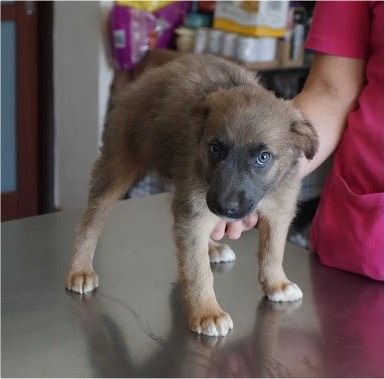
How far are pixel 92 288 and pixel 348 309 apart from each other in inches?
17.7

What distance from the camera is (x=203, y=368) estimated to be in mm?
1148

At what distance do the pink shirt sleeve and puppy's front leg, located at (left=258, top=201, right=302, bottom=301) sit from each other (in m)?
0.36

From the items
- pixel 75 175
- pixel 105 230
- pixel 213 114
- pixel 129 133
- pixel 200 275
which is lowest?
pixel 75 175

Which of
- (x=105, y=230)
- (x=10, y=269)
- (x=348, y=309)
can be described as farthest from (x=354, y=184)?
(x=10, y=269)

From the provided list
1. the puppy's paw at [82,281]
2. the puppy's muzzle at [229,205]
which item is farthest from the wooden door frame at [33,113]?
the puppy's muzzle at [229,205]

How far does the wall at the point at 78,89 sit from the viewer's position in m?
3.45

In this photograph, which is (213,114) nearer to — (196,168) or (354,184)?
(196,168)

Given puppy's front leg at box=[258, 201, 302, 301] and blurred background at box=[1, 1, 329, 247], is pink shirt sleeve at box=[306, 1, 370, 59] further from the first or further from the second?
blurred background at box=[1, 1, 329, 247]

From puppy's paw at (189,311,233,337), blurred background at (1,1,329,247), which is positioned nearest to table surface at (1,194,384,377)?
puppy's paw at (189,311,233,337)

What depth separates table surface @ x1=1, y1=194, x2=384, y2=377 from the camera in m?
1.16

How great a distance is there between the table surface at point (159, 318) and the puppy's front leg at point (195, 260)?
0.12 feet

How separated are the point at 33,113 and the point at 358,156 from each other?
254 centimetres

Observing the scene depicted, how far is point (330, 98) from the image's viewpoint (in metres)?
1.56

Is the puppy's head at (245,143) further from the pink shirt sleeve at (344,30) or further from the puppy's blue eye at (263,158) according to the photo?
the pink shirt sleeve at (344,30)
